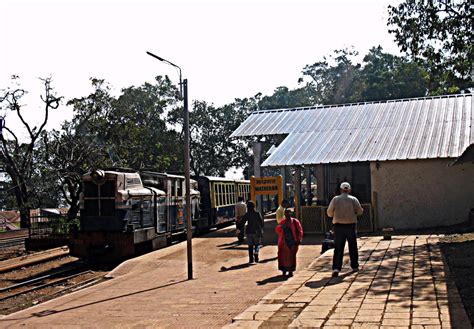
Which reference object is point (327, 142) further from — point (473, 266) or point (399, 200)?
point (473, 266)

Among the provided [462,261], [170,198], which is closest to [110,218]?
[170,198]

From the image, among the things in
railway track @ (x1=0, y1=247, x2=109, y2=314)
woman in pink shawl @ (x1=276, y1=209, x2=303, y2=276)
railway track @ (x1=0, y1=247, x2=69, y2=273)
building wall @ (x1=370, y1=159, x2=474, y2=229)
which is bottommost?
railway track @ (x1=0, y1=247, x2=109, y2=314)

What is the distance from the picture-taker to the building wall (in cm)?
2183

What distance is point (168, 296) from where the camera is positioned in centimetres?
1140

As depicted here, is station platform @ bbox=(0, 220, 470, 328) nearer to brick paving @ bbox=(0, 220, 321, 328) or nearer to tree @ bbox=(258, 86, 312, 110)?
brick paving @ bbox=(0, 220, 321, 328)

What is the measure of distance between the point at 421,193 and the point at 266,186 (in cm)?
587

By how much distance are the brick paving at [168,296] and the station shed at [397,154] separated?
5.68 metres

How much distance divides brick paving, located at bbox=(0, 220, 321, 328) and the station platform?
0.02m

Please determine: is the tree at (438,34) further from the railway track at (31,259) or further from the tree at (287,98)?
the tree at (287,98)

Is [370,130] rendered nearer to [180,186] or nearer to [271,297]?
[180,186]

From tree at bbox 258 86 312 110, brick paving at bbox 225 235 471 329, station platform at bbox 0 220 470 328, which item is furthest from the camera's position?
tree at bbox 258 86 312 110

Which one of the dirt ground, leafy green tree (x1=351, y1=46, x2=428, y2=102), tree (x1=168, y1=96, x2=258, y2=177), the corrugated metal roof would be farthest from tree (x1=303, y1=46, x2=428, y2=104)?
the dirt ground

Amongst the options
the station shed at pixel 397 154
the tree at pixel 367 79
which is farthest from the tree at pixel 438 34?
the tree at pixel 367 79

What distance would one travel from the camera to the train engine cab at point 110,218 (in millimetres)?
18125
